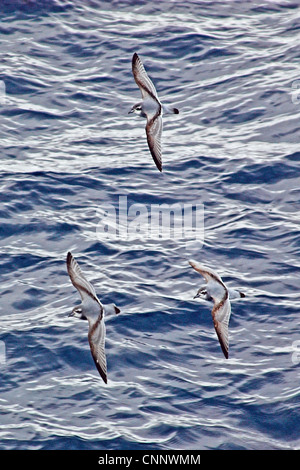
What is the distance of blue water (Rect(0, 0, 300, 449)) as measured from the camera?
1349cm

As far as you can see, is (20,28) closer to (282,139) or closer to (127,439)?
(282,139)

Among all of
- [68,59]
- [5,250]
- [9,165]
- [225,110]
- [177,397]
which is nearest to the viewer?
[177,397]

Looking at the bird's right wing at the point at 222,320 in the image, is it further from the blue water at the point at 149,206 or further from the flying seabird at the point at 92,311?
the flying seabird at the point at 92,311

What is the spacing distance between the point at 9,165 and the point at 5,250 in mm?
3260

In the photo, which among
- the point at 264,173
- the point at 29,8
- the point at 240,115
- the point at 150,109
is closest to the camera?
the point at 150,109

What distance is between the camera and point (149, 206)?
18250 millimetres

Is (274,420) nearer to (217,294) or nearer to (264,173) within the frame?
(217,294)

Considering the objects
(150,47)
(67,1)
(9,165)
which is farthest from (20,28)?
(9,165)

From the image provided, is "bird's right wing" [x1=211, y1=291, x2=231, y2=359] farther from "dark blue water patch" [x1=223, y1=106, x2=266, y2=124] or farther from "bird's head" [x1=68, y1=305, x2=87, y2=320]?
"dark blue water patch" [x1=223, y1=106, x2=266, y2=124]

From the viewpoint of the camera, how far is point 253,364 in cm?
1439

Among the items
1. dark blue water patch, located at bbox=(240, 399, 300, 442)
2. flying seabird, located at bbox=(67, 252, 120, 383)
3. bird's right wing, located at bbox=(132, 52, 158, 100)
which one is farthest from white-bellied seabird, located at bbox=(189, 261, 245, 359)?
bird's right wing, located at bbox=(132, 52, 158, 100)

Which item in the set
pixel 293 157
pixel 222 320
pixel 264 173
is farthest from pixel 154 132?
pixel 293 157

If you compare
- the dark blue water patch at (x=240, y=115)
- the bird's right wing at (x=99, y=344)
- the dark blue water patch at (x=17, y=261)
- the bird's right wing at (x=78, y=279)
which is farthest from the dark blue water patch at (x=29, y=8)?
the bird's right wing at (x=99, y=344)

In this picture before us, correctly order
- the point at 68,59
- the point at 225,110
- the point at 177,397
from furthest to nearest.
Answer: the point at 68,59 < the point at 225,110 < the point at 177,397
